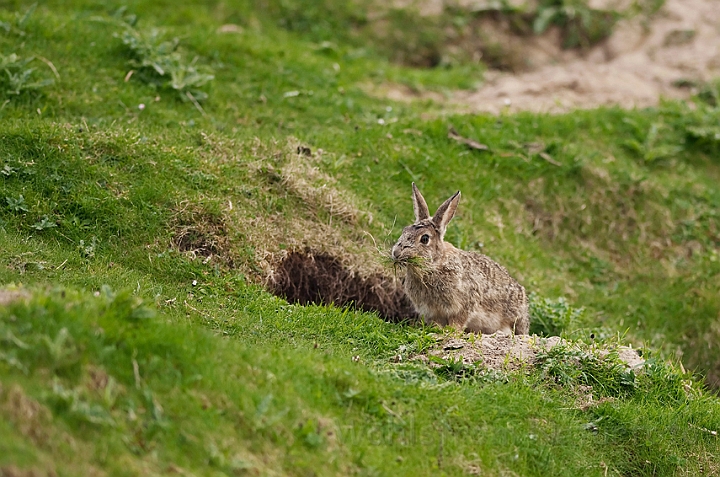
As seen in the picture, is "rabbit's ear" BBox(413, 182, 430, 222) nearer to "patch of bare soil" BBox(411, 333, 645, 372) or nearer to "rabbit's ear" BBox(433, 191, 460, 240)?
"rabbit's ear" BBox(433, 191, 460, 240)

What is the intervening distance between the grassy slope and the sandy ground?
0.81m

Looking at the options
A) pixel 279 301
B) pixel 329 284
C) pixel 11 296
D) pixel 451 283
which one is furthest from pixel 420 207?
pixel 11 296

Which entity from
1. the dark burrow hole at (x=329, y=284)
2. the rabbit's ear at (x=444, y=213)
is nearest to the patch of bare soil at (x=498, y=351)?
the rabbit's ear at (x=444, y=213)

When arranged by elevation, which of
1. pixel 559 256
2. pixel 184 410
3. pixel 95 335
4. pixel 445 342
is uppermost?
pixel 95 335

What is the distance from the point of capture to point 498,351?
370 inches

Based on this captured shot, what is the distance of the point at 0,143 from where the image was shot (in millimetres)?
10570

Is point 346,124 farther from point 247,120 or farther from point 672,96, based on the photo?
point 672,96

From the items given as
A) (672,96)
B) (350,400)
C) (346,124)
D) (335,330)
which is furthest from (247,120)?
(672,96)

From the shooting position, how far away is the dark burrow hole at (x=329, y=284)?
36.7 ft

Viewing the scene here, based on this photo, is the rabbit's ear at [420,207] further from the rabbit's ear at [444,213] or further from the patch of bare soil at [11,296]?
the patch of bare soil at [11,296]

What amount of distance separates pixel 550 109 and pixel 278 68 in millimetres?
4777

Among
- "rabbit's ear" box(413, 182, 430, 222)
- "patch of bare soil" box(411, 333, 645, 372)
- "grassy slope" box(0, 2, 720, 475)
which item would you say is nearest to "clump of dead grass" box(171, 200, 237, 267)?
"grassy slope" box(0, 2, 720, 475)

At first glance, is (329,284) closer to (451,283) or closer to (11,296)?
(451,283)

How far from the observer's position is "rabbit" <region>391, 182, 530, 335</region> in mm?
10336
